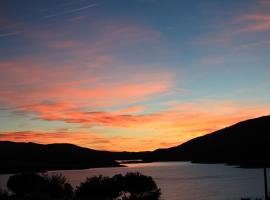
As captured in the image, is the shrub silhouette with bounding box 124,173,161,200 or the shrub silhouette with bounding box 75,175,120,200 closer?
the shrub silhouette with bounding box 75,175,120,200

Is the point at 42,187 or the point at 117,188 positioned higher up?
the point at 42,187

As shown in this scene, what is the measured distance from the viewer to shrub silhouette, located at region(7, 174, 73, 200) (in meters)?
36.8

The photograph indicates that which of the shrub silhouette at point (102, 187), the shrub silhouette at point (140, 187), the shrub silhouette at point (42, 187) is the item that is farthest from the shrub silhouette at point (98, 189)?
the shrub silhouette at point (140, 187)

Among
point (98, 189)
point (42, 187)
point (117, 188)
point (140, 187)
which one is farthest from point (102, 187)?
point (42, 187)

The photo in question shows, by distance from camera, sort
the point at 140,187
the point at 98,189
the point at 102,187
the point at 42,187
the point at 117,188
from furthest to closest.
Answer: the point at 140,187, the point at 117,188, the point at 102,187, the point at 98,189, the point at 42,187

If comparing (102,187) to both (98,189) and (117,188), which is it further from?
(117,188)

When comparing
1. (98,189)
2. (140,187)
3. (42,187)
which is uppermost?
(42,187)

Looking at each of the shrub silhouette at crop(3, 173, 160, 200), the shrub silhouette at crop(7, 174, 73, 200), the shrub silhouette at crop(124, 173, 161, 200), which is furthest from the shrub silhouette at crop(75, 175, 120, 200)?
the shrub silhouette at crop(124, 173, 161, 200)

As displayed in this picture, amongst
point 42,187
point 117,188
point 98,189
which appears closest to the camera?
point 42,187

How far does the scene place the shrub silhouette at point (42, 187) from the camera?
1447 inches

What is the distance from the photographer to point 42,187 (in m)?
71.6

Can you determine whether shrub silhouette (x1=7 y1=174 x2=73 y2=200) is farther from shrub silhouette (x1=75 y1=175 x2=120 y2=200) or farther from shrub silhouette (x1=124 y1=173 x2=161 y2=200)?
shrub silhouette (x1=124 y1=173 x2=161 y2=200)

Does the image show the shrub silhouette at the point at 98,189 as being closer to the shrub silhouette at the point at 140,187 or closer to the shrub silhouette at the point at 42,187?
the shrub silhouette at the point at 42,187

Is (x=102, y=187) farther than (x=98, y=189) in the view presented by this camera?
Yes
